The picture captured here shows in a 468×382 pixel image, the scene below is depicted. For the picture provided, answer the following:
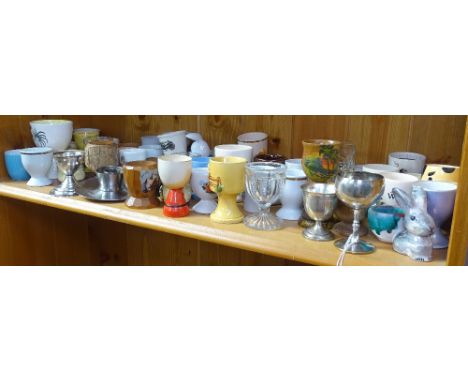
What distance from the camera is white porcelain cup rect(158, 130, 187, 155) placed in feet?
3.77

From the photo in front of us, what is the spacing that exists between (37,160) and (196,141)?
0.37 m

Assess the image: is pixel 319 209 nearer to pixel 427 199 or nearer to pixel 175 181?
pixel 427 199

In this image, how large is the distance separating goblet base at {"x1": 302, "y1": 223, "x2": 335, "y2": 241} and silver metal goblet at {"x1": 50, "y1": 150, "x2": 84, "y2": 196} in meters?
0.54

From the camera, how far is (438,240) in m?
0.80

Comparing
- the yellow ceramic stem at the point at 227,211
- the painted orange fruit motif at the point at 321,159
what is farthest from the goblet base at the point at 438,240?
the yellow ceramic stem at the point at 227,211

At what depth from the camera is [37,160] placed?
111cm

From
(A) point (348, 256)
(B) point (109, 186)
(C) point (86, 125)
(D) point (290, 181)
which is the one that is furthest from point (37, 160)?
(A) point (348, 256)

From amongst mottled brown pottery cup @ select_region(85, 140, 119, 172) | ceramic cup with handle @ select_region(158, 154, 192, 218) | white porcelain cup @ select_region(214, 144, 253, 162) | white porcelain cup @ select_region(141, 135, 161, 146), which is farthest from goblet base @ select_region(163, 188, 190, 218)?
white porcelain cup @ select_region(141, 135, 161, 146)

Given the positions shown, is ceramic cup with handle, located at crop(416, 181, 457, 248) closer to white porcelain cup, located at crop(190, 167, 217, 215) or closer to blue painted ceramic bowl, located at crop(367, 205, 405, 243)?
blue painted ceramic bowl, located at crop(367, 205, 405, 243)

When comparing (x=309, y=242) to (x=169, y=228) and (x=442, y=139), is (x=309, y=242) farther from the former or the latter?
(x=442, y=139)

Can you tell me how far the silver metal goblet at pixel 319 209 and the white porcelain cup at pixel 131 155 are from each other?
1.44 feet

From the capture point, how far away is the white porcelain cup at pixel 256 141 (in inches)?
43.7

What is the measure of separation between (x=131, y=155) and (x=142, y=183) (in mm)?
158

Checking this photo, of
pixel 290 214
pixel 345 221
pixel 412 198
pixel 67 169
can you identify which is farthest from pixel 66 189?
pixel 412 198
